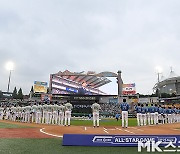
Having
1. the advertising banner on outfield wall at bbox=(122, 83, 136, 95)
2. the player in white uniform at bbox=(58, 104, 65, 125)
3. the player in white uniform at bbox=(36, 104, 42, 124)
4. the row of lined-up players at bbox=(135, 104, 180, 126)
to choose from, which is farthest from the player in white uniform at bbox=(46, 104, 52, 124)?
the advertising banner on outfield wall at bbox=(122, 83, 136, 95)

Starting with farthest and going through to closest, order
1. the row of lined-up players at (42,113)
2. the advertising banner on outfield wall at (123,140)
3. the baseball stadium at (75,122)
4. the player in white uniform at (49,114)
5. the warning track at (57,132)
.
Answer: the player in white uniform at (49,114) → the row of lined-up players at (42,113) → the warning track at (57,132) → the baseball stadium at (75,122) → the advertising banner on outfield wall at (123,140)

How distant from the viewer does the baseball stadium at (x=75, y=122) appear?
7496 mm

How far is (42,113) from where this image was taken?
874 inches

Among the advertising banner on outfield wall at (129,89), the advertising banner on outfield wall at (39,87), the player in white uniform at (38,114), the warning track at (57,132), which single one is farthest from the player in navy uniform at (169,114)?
the advertising banner on outfield wall at (39,87)

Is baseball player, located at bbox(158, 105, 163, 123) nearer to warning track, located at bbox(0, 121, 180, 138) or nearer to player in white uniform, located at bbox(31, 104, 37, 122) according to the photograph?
warning track, located at bbox(0, 121, 180, 138)

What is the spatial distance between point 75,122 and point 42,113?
18.7ft

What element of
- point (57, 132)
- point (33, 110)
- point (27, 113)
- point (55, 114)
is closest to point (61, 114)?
point (55, 114)

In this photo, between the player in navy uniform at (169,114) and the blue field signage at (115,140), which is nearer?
the blue field signage at (115,140)

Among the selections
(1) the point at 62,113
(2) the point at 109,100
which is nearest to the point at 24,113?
(1) the point at 62,113

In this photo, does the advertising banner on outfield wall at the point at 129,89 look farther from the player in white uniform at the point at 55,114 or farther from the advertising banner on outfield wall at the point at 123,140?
the advertising banner on outfield wall at the point at 123,140

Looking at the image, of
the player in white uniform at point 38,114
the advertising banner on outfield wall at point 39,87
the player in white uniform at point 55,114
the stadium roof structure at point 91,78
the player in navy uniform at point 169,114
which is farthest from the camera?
the advertising banner on outfield wall at point 39,87

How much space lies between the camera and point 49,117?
21094mm

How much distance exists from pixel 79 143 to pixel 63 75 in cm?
5377

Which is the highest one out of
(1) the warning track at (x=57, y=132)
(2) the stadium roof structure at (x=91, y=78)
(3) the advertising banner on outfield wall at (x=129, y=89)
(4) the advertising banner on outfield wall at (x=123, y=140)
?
(2) the stadium roof structure at (x=91, y=78)
